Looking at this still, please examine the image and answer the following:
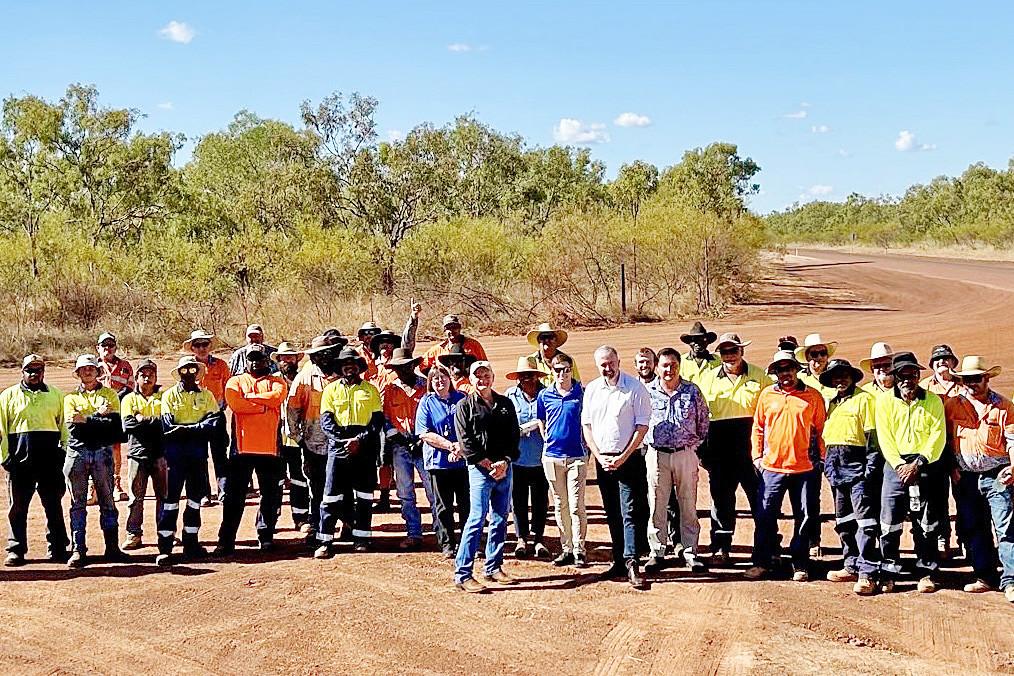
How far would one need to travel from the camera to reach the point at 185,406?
351 inches

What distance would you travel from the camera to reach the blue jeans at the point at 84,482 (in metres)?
8.90

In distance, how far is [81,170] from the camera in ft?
96.8

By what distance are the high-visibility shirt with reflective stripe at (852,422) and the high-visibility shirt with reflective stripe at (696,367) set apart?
1451 millimetres

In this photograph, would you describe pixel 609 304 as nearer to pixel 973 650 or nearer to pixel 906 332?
pixel 906 332

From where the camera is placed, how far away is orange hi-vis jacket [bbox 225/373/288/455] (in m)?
9.04

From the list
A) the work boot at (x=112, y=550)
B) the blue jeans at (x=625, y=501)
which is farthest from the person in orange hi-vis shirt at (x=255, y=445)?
the blue jeans at (x=625, y=501)

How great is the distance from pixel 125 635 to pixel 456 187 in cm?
2979

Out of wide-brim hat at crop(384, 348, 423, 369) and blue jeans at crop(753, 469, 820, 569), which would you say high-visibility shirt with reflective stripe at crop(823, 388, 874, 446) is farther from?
wide-brim hat at crop(384, 348, 423, 369)

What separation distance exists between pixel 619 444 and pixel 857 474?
1.83 metres

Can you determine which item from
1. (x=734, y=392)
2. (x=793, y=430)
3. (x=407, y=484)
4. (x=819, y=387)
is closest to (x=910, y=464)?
(x=793, y=430)

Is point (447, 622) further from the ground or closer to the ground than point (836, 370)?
closer to the ground

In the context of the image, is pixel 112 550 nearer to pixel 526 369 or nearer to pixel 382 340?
pixel 382 340

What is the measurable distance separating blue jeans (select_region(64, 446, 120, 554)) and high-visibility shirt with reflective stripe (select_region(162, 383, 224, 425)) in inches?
26.7

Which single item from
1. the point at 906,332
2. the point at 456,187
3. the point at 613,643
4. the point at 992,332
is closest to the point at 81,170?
the point at 456,187
